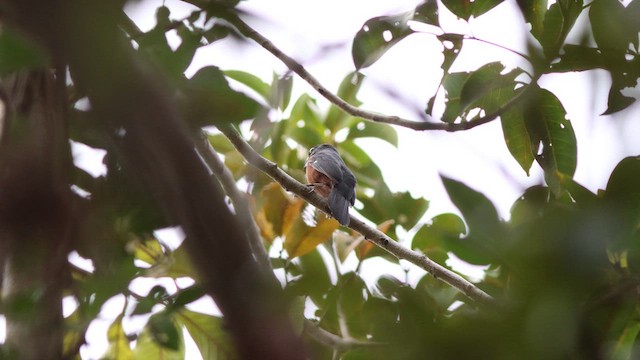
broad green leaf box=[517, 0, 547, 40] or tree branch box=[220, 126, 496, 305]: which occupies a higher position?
broad green leaf box=[517, 0, 547, 40]

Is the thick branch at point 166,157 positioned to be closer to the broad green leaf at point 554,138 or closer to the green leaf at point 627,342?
the green leaf at point 627,342

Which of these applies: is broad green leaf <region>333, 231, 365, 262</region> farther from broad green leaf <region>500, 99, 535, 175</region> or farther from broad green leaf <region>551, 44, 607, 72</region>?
broad green leaf <region>551, 44, 607, 72</region>

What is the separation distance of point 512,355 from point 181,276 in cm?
73

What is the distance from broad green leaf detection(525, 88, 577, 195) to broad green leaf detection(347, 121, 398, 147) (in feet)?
5.73

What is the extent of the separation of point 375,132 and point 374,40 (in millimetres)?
1484

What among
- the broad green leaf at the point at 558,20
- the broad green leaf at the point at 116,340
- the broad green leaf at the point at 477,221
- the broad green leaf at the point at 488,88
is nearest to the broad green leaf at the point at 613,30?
the broad green leaf at the point at 558,20

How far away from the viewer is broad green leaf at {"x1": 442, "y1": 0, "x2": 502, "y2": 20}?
6.24 feet

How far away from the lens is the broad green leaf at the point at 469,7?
74.9 inches

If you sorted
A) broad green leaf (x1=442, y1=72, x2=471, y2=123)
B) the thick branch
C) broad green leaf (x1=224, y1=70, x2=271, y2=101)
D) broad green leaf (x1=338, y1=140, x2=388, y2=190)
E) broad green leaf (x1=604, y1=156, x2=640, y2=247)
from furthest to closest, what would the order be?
broad green leaf (x1=338, y1=140, x2=388, y2=190)
broad green leaf (x1=224, y1=70, x2=271, y2=101)
broad green leaf (x1=442, y1=72, x2=471, y2=123)
broad green leaf (x1=604, y1=156, x2=640, y2=247)
the thick branch

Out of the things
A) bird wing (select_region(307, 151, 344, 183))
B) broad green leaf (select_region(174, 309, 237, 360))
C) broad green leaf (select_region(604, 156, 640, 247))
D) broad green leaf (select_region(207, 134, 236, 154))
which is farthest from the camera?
bird wing (select_region(307, 151, 344, 183))

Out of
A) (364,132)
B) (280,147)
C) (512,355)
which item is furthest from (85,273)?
(364,132)

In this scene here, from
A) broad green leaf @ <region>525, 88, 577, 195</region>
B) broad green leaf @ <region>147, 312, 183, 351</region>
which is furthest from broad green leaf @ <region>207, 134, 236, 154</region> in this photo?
broad green leaf @ <region>147, 312, 183, 351</region>

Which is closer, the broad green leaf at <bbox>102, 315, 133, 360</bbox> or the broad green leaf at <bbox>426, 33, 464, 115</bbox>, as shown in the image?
the broad green leaf at <bbox>102, 315, 133, 360</bbox>

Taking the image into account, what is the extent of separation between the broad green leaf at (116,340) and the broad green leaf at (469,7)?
1261mm
